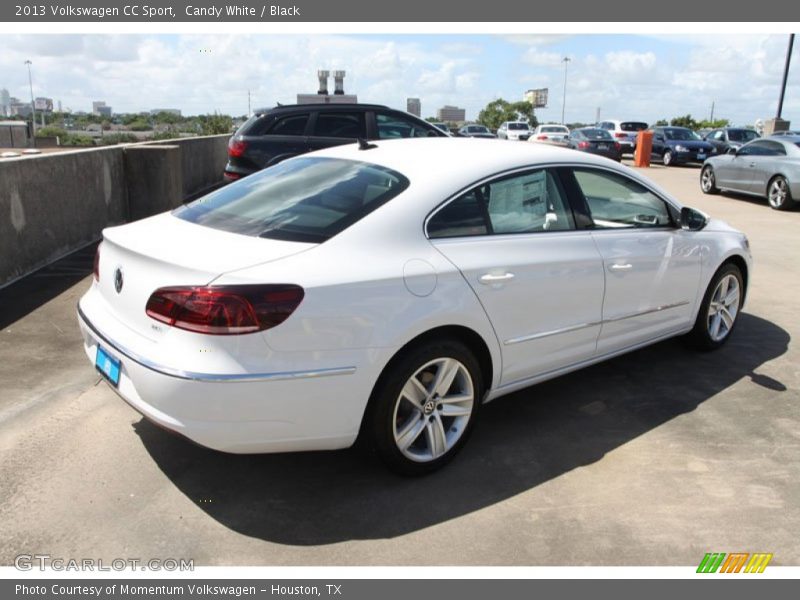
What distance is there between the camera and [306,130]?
33.8 ft

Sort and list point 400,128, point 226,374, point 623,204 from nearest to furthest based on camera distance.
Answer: point 226,374, point 623,204, point 400,128

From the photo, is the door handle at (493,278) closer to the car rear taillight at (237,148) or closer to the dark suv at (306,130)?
the dark suv at (306,130)

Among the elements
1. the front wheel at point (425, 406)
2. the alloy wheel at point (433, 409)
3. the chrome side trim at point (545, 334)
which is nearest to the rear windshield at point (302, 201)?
the front wheel at point (425, 406)

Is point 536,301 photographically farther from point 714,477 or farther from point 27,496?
point 27,496

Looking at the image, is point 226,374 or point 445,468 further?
point 445,468

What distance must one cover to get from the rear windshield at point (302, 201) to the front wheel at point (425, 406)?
75 cm

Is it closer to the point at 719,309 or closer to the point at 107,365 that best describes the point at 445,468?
the point at 107,365

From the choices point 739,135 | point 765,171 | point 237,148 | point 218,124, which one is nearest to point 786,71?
point 739,135

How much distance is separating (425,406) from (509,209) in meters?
1.23

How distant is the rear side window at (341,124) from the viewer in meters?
10.3

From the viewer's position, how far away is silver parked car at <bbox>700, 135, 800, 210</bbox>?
14.0 metres

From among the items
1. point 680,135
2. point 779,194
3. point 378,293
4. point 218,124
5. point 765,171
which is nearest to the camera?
point 378,293

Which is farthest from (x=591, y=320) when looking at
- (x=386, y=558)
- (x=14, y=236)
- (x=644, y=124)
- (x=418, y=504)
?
(x=644, y=124)
